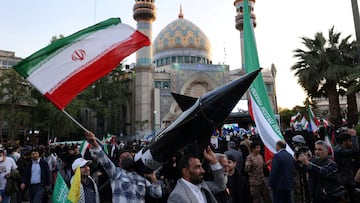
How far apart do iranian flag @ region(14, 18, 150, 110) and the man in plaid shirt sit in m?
0.88

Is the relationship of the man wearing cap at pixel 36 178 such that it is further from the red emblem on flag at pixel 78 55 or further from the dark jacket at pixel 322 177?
the dark jacket at pixel 322 177

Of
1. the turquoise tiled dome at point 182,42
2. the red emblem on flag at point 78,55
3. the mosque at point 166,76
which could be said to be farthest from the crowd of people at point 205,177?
the turquoise tiled dome at point 182,42

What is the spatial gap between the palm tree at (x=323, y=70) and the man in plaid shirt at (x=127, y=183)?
46.4ft

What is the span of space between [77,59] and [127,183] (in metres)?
1.89

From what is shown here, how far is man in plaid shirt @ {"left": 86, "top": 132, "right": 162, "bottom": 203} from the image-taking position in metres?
3.34

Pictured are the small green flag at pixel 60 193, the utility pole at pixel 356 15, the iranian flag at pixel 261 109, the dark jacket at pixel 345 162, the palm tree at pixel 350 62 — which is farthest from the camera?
the palm tree at pixel 350 62

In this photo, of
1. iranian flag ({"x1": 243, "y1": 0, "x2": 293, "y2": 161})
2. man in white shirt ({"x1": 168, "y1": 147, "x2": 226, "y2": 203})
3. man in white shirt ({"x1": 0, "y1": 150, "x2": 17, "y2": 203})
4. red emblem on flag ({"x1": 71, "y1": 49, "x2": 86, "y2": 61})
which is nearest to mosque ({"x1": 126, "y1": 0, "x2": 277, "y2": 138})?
man in white shirt ({"x1": 0, "y1": 150, "x2": 17, "y2": 203})

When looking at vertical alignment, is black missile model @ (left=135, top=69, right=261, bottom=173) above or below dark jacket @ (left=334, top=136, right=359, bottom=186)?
above

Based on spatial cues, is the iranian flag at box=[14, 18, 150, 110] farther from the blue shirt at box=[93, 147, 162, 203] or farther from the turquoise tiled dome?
the turquoise tiled dome

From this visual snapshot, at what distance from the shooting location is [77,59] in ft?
13.8

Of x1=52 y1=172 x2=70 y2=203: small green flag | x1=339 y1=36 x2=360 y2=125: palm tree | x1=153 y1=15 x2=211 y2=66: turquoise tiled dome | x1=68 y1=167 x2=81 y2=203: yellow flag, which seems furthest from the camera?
x1=153 y1=15 x2=211 y2=66: turquoise tiled dome

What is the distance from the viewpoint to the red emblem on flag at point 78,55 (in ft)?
13.7

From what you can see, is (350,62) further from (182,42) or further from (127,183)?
(182,42)

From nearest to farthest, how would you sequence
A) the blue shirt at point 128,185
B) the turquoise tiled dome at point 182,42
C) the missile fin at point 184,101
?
the blue shirt at point 128,185
the missile fin at point 184,101
the turquoise tiled dome at point 182,42
